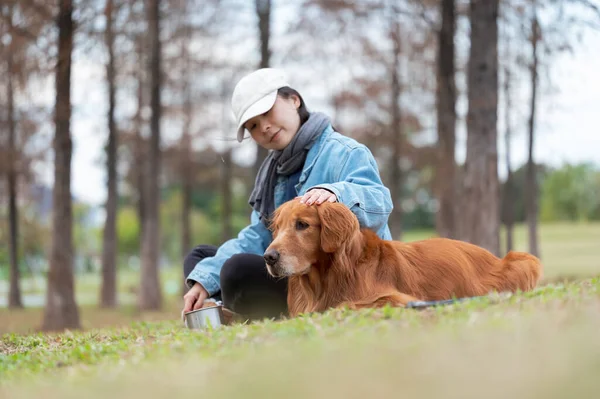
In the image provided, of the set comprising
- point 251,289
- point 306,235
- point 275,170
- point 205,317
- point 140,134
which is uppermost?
point 140,134

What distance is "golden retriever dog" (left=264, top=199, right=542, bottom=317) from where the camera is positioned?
4.77 meters

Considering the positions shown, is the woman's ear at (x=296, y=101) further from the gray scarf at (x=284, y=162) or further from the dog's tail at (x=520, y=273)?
the dog's tail at (x=520, y=273)

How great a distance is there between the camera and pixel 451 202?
16609 mm

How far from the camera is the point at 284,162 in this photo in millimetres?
5887

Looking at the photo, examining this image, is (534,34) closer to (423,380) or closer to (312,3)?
(312,3)

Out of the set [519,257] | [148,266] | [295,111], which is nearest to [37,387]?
[295,111]

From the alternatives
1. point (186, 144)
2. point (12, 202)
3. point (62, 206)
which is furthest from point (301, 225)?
point (186, 144)

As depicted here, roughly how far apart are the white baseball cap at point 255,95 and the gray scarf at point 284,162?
1.14 feet

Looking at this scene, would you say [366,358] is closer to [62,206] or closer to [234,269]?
[234,269]

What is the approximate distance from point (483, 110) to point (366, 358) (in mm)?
8630

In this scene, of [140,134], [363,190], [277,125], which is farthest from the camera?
[140,134]

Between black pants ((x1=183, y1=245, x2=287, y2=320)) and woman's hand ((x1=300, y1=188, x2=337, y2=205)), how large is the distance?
101 cm

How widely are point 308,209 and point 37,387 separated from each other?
6.49 ft

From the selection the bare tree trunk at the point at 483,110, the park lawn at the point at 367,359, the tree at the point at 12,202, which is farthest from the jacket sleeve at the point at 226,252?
the tree at the point at 12,202
